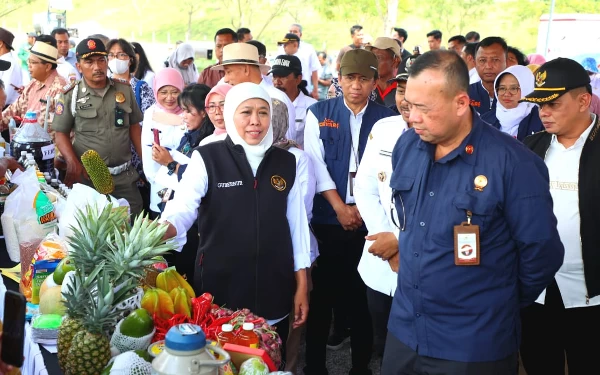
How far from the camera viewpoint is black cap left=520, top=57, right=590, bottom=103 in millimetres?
2887

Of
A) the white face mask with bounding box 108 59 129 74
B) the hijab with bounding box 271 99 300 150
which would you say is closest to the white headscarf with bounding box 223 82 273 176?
the hijab with bounding box 271 99 300 150

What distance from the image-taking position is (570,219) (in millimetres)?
2902

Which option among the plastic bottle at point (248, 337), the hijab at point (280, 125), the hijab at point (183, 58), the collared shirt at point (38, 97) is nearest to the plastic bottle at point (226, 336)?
the plastic bottle at point (248, 337)

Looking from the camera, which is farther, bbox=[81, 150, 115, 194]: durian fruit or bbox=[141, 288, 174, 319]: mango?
bbox=[81, 150, 115, 194]: durian fruit

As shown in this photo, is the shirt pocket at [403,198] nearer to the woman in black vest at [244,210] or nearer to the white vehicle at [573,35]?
the woman in black vest at [244,210]

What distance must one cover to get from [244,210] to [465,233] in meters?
0.97

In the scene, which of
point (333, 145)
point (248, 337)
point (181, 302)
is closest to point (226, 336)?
point (248, 337)

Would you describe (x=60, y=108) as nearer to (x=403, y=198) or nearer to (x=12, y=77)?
(x=12, y=77)

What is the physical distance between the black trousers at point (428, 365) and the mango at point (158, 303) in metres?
0.86

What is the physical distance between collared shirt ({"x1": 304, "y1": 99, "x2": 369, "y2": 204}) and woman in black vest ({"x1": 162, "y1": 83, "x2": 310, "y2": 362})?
93 centimetres

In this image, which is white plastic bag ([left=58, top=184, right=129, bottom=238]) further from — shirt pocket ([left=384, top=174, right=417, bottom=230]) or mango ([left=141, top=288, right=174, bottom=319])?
shirt pocket ([left=384, top=174, right=417, bottom=230])

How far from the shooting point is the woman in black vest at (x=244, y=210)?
2.68 meters

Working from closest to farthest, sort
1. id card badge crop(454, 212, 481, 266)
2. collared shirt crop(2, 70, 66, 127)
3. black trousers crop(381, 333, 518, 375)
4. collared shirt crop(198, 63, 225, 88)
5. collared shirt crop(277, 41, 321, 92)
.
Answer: id card badge crop(454, 212, 481, 266) → black trousers crop(381, 333, 518, 375) → collared shirt crop(2, 70, 66, 127) → collared shirt crop(198, 63, 225, 88) → collared shirt crop(277, 41, 321, 92)

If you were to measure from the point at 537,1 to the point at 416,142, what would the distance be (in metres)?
34.5
